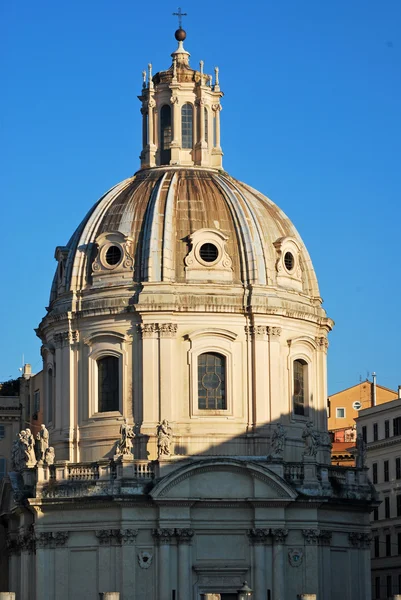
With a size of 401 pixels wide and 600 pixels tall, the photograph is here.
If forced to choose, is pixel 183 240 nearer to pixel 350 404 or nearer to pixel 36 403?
pixel 36 403

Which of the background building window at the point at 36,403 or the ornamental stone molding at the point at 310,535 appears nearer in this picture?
the ornamental stone molding at the point at 310,535

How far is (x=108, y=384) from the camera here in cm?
9131

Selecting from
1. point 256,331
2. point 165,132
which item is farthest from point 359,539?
point 165,132

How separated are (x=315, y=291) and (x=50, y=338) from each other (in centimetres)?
1359

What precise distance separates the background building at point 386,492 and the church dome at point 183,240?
2143cm

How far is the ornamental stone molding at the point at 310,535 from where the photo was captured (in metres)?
86.4

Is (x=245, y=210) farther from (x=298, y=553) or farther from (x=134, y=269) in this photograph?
(x=298, y=553)

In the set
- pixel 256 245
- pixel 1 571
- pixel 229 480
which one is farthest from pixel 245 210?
pixel 1 571

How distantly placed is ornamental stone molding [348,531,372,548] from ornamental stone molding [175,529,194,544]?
29.4 ft

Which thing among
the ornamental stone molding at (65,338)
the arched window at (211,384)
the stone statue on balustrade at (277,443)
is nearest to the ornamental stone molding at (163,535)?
the stone statue on balustrade at (277,443)

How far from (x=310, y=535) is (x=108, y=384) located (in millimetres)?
12614

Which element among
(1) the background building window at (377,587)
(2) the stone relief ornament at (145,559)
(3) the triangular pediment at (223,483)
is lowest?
(1) the background building window at (377,587)

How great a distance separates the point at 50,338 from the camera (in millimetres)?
94562

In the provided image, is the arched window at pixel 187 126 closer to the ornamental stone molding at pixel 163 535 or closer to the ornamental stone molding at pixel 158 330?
the ornamental stone molding at pixel 158 330
